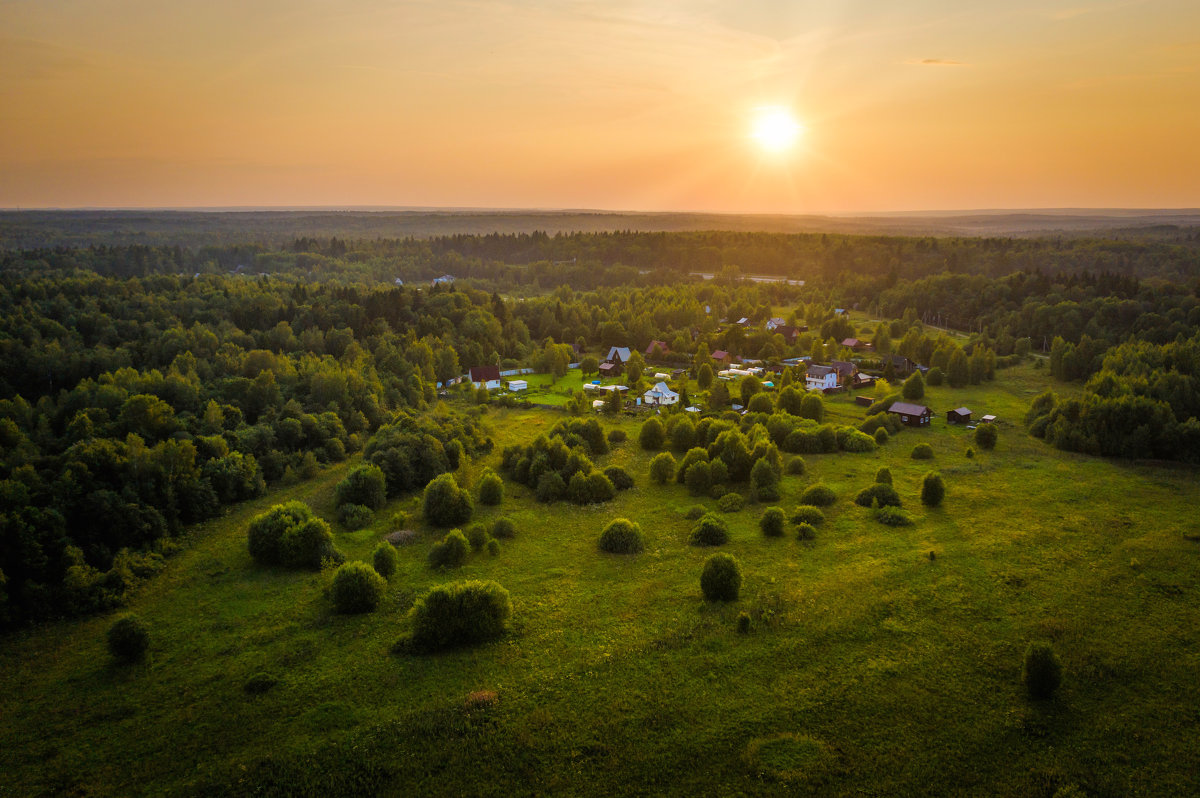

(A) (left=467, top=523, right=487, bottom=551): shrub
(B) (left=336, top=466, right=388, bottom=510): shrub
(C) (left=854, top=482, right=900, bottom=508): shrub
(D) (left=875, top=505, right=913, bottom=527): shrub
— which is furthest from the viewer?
(B) (left=336, top=466, right=388, bottom=510): shrub

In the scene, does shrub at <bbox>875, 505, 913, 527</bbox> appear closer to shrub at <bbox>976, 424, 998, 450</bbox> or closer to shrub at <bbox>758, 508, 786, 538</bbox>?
shrub at <bbox>758, 508, 786, 538</bbox>

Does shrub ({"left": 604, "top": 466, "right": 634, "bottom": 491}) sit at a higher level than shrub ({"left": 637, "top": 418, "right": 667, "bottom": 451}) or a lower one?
lower

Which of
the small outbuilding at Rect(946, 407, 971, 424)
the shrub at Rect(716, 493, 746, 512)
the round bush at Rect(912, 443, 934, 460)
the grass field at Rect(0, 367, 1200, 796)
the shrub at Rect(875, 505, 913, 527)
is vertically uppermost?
the small outbuilding at Rect(946, 407, 971, 424)

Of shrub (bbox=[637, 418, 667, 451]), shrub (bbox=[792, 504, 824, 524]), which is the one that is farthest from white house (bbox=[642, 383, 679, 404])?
shrub (bbox=[792, 504, 824, 524])

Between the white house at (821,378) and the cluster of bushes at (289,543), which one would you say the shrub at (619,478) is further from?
the white house at (821,378)

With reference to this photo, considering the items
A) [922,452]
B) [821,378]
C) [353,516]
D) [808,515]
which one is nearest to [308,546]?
[353,516]

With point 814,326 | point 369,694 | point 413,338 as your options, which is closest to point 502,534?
point 369,694

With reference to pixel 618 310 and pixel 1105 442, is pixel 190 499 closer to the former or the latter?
pixel 1105 442
